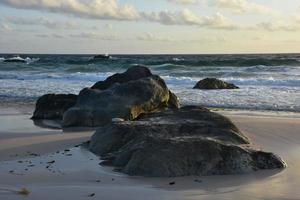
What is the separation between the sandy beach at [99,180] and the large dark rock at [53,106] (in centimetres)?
352

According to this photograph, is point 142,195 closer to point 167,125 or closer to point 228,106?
point 167,125

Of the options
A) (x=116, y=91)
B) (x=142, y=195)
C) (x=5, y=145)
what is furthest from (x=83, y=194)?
(x=116, y=91)

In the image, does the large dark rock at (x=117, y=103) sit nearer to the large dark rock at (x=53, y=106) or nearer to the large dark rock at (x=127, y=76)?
the large dark rock at (x=53, y=106)

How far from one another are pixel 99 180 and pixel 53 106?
6.83m

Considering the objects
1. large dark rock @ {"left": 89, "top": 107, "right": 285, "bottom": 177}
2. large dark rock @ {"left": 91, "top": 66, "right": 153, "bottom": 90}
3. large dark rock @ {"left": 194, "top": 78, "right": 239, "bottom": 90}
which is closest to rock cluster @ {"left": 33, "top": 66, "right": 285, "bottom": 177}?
large dark rock @ {"left": 89, "top": 107, "right": 285, "bottom": 177}

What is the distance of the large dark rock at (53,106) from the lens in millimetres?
12422

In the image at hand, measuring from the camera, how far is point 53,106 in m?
12.6

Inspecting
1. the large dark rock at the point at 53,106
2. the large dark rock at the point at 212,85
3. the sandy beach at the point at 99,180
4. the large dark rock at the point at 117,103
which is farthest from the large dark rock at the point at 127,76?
the large dark rock at the point at 212,85

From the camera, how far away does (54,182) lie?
5922 millimetres

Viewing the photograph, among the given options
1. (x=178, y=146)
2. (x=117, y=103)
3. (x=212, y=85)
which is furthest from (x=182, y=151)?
(x=212, y=85)

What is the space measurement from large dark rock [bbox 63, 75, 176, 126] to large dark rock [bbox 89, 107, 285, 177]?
10.0 ft

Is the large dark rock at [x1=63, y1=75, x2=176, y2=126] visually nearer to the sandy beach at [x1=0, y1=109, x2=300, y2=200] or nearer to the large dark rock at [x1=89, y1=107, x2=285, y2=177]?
the sandy beach at [x1=0, y1=109, x2=300, y2=200]

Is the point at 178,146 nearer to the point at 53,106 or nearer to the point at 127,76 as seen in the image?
the point at 53,106

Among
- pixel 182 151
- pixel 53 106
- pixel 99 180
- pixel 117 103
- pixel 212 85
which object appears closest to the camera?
pixel 99 180
